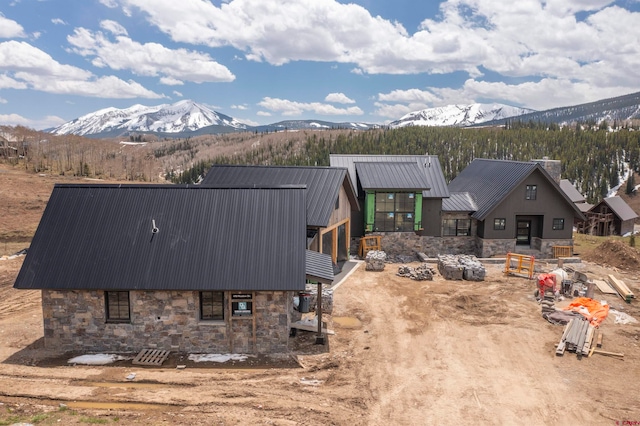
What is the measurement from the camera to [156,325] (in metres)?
15.0

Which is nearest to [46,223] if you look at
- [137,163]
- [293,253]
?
[293,253]

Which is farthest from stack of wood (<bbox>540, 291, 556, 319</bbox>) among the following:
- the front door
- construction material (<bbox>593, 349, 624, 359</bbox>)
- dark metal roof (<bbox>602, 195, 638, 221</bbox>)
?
dark metal roof (<bbox>602, 195, 638, 221</bbox>)

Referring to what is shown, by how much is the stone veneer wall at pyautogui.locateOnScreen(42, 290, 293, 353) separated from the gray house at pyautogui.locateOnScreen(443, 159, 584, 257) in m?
21.0

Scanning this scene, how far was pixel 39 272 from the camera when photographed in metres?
14.9

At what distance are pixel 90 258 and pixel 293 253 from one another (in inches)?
288

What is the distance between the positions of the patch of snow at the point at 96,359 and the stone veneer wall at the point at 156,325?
37 cm

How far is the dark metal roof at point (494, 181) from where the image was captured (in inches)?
1211

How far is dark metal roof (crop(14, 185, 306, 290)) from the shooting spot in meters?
14.8

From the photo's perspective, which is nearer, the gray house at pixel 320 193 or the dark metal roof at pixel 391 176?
the gray house at pixel 320 193

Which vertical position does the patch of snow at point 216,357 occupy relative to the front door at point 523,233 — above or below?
below

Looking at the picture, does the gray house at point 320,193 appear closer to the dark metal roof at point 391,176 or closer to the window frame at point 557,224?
the dark metal roof at point 391,176

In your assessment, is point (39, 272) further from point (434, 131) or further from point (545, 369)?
point (434, 131)

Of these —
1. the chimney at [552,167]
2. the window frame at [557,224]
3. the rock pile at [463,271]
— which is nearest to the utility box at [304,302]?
the rock pile at [463,271]

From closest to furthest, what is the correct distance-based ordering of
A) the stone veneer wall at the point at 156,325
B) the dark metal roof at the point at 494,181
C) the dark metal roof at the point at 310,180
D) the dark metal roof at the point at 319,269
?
1. the stone veneer wall at the point at 156,325
2. the dark metal roof at the point at 319,269
3. the dark metal roof at the point at 310,180
4. the dark metal roof at the point at 494,181
